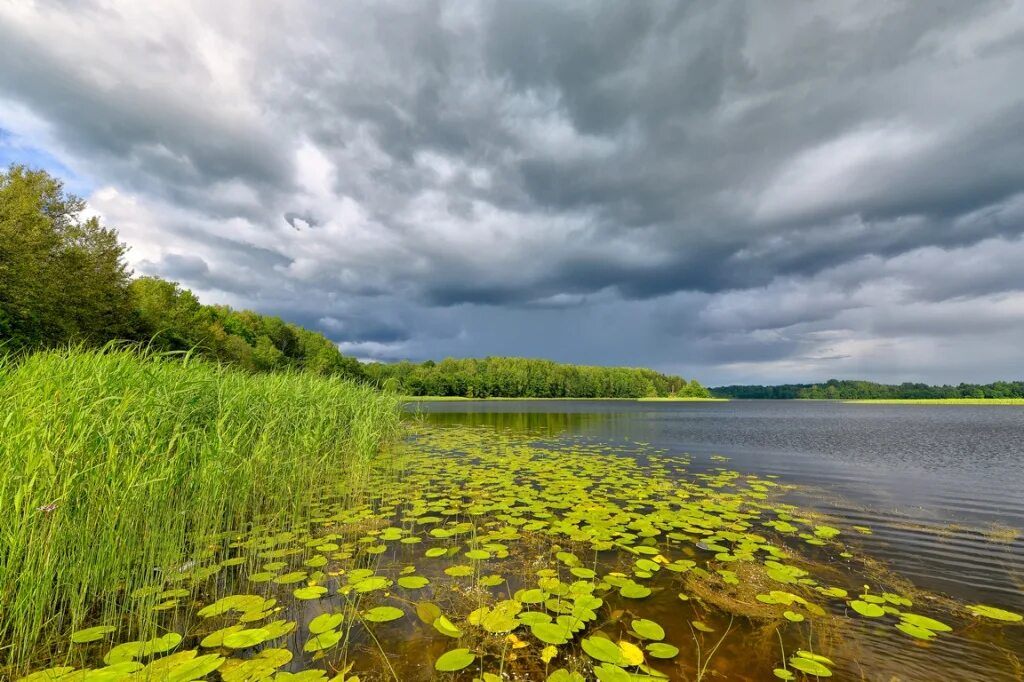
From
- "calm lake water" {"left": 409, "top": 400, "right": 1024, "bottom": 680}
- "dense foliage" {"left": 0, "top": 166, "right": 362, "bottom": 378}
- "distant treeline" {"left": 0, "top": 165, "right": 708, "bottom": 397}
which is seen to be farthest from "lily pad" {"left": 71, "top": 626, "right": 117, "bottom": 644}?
"dense foliage" {"left": 0, "top": 166, "right": 362, "bottom": 378}

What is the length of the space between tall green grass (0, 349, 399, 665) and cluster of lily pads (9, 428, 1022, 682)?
45 centimetres

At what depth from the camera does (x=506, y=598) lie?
529 cm

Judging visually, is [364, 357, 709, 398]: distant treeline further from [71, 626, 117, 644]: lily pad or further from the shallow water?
[71, 626, 117, 644]: lily pad

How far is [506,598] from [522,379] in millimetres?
129222

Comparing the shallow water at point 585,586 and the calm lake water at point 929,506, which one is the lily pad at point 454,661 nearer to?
the shallow water at point 585,586

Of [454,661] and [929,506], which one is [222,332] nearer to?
[454,661]

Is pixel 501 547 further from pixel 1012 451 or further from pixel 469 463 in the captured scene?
pixel 1012 451

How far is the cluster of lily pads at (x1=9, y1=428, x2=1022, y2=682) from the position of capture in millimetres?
3834

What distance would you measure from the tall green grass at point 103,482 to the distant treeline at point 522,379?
103758 mm

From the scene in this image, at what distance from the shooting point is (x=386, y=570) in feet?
20.1

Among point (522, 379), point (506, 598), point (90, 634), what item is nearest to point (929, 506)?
point (506, 598)

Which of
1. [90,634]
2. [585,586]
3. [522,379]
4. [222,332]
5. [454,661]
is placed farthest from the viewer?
[522,379]

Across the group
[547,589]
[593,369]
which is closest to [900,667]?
[547,589]

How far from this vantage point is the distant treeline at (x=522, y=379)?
408 ft
